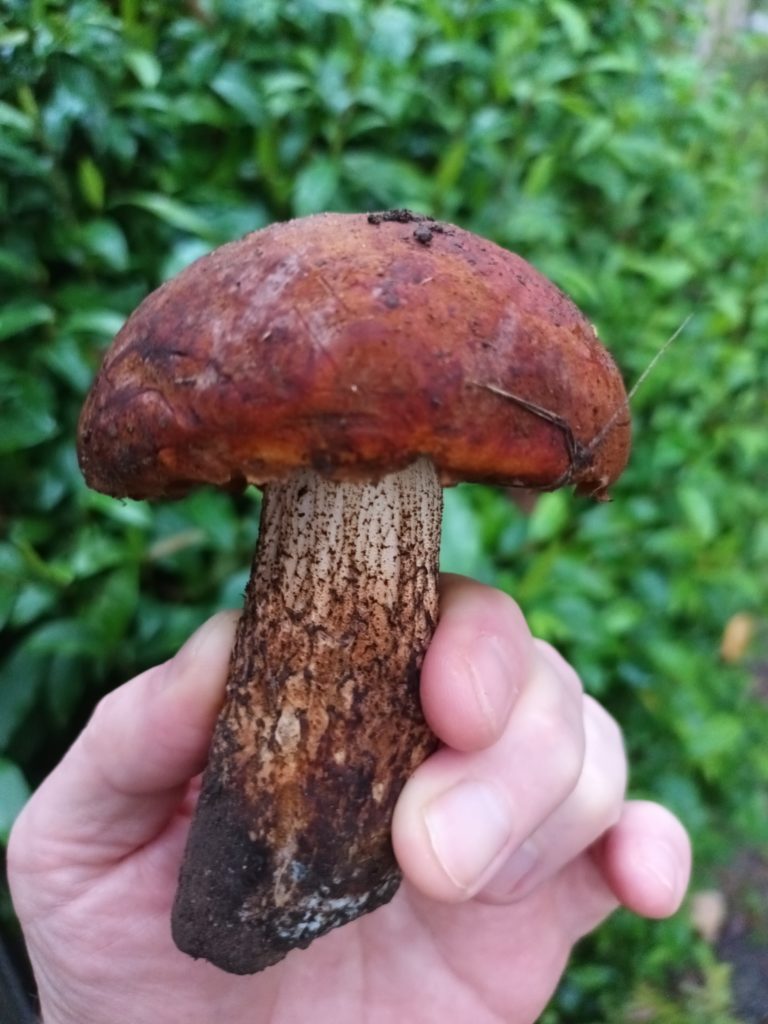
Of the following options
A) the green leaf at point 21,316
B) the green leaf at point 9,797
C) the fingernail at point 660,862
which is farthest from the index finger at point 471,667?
the green leaf at point 21,316

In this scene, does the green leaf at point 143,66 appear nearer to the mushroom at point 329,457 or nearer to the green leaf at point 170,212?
the green leaf at point 170,212

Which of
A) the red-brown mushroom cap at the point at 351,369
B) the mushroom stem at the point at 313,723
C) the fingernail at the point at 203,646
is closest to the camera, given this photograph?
the red-brown mushroom cap at the point at 351,369

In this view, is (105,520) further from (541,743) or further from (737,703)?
(737,703)

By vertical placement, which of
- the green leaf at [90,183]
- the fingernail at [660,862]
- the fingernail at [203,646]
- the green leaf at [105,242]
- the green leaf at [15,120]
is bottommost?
the fingernail at [660,862]

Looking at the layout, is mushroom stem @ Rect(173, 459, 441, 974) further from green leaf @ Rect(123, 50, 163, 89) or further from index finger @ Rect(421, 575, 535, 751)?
green leaf @ Rect(123, 50, 163, 89)

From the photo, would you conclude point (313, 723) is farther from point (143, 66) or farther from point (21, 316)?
point (143, 66)

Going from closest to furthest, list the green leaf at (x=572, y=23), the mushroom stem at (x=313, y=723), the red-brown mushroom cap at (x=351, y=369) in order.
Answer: the red-brown mushroom cap at (x=351, y=369) < the mushroom stem at (x=313, y=723) < the green leaf at (x=572, y=23)

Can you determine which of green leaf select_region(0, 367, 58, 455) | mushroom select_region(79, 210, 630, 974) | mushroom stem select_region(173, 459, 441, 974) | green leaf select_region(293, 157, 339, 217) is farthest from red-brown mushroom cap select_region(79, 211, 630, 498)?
green leaf select_region(293, 157, 339, 217)
